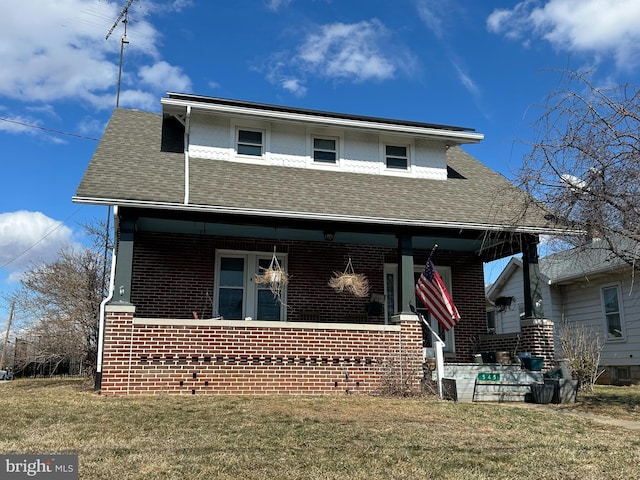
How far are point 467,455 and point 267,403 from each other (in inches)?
148

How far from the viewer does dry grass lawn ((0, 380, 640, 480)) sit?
500 centimetres

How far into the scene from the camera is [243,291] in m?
12.9

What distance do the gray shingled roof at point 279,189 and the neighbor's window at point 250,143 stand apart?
1.82 feet

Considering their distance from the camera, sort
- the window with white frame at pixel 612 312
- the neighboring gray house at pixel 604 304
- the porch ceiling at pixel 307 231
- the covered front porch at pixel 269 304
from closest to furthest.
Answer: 1. the covered front porch at pixel 269 304
2. the porch ceiling at pixel 307 231
3. the neighboring gray house at pixel 604 304
4. the window with white frame at pixel 612 312

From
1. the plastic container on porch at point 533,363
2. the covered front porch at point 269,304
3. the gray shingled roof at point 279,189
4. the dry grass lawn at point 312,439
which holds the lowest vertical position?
the dry grass lawn at point 312,439

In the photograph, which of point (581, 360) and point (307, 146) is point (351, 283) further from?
point (581, 360)

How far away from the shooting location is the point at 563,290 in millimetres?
20109

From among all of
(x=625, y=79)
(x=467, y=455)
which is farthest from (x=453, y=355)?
(x=467, y=455)

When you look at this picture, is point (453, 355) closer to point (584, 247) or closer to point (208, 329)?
point (584, 247)

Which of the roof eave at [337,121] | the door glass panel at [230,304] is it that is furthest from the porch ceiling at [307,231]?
the roof eave at [337,121]

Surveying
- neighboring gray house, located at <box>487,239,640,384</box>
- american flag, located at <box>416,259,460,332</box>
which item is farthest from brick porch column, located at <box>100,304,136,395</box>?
neighboring gray house, located at <box>487,239,640,384</box>

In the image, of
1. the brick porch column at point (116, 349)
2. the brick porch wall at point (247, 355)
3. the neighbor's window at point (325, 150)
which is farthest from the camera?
the neighbor's window at point (325, 150)

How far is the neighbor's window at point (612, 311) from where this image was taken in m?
17.7

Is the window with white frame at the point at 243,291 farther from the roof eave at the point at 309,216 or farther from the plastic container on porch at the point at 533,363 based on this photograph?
the plastic container on porch at the point at 533,363
